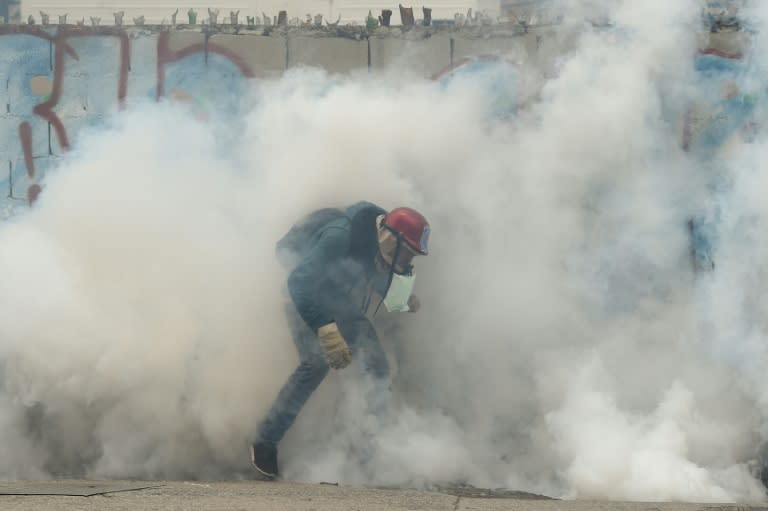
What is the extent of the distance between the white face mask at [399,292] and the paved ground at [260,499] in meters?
1.06

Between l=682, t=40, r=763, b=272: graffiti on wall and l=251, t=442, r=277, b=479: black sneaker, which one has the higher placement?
l=682, t=40, r=763, b=272: graffiti on wall

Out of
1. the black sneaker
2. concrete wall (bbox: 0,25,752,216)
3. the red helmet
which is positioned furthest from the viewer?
concrete wall (bbox: 0,25,752,216)

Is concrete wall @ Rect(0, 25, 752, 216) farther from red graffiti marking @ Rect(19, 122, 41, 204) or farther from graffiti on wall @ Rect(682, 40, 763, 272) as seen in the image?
graffiti on wall @ Rect(682, 40, 763, 272)

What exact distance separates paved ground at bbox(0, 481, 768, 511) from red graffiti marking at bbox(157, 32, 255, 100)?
290 cm

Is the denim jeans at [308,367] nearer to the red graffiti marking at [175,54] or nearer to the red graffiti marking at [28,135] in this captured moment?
the red graffiti marking at [175,54]

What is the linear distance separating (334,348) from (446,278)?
114cm

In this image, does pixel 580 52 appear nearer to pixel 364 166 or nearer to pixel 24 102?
pixel 364 166

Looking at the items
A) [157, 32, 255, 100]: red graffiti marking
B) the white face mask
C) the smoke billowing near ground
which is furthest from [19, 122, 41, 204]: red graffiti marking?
the white face mask

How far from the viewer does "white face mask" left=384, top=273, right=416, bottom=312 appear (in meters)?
5.47

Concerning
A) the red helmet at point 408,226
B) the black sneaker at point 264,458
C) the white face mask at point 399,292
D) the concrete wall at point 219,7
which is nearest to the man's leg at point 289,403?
the black sneaker at point 264,458

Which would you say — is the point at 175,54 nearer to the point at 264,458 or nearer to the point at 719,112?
the point at 264,458

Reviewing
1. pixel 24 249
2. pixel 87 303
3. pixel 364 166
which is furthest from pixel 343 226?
pixel 24 249

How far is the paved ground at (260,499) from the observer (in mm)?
4215

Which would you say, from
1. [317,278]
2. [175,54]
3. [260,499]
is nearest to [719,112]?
[317,278]
